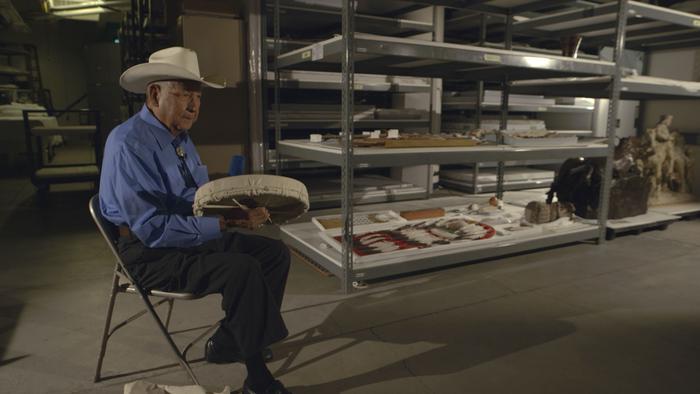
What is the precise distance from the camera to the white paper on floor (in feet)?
5.90

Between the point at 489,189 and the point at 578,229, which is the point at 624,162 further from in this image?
the point at 489,189

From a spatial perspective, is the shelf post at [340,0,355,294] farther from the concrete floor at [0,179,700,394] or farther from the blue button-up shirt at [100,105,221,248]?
the blue button-up shirt at [100,105,221,248]

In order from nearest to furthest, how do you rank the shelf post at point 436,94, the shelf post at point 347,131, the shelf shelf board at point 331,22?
the shelf post at point 347,131, the shelf shelf board at point 331,22, the shelf post at point 436,94

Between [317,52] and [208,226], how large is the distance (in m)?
1.69

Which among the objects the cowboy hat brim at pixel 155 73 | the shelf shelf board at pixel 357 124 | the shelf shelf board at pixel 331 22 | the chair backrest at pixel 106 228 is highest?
the shelf shelf board at pixel 331 22

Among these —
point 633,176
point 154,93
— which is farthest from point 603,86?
point 154,93

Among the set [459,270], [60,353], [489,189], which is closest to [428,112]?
[489,189]

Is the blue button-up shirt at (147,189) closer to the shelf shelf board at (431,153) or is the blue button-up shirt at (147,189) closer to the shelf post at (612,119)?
the shelf shelf board at (431,153)

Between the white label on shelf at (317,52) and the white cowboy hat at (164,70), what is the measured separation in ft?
3.61

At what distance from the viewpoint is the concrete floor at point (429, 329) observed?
200cm

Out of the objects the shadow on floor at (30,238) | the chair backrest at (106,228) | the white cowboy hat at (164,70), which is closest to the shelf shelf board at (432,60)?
the white cowboy hat at (164,70)

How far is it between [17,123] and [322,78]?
6.36m

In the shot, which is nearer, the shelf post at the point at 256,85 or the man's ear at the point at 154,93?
the man's ear at the point at 154,93

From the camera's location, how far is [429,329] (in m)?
2.47
